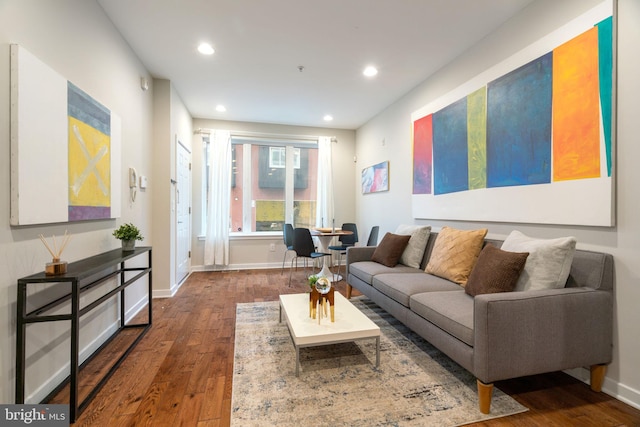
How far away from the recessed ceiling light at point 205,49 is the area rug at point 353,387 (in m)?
2.76

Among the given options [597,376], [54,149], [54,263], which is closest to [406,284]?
[597,376]

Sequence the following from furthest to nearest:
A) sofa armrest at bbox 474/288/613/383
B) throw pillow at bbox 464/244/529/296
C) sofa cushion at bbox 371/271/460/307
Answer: sofa cushion at bbox 371/271/460/307 < throw pillow at bbox 464/244/529/296 < sofa armrest at bbox 474/288/613/383

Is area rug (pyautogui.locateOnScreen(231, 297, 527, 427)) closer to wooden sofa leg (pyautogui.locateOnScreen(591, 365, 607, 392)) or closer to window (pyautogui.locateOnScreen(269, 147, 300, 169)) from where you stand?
wooden sofa leg (pyautogui.locateOnScreen(591, 365, 607, 392))

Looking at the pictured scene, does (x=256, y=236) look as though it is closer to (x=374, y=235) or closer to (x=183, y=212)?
(x=183, y=212)

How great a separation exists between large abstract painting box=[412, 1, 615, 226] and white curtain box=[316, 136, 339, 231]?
2.66 meters

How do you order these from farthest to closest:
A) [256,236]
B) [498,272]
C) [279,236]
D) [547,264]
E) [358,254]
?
[279,236], [256,236], [358,254], [498,272], [547,264]

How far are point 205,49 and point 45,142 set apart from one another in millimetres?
1800

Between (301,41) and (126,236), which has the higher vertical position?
(301,41)

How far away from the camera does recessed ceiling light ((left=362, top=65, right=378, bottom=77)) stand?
3223 mm

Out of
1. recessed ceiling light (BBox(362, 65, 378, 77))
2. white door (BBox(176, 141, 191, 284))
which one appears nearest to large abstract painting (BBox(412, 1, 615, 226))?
recessed ceiling light (BBox(362, 65, 378, 77))

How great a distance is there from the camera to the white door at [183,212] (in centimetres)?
405

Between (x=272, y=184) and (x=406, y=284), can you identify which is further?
(x=272, y=184)

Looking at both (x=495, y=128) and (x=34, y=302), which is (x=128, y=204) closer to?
(x=34, y=302)

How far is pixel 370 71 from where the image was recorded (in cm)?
329
